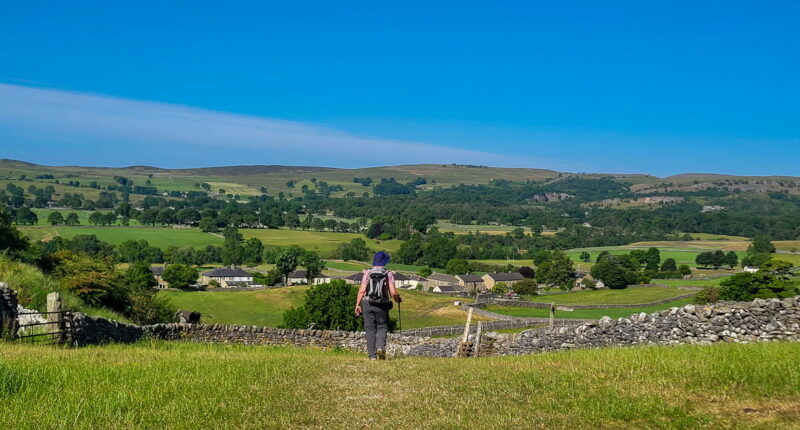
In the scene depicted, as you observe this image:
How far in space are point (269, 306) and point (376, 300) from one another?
7125 cm

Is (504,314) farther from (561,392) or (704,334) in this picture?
(561,392)

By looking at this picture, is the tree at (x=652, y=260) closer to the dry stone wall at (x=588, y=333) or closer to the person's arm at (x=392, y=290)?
the dry stone wall at (x=588, y=333)

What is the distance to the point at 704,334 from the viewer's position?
54.9 feet

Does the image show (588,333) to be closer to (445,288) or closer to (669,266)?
(445,288)

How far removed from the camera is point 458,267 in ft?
493

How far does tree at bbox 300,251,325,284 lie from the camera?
131375mm

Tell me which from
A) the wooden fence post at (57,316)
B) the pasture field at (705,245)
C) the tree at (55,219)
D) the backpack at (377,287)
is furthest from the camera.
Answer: the tree at (55,219)

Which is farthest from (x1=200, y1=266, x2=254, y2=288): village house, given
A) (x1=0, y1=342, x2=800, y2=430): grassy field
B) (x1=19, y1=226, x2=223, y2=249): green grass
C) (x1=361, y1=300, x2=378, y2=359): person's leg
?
(x1=0, y1=342, x2=800, y2=430): grassy field

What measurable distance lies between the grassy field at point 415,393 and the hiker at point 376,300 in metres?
2.38

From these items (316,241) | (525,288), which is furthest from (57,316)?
(316,241)

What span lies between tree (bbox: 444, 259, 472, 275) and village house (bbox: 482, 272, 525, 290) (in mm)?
16845

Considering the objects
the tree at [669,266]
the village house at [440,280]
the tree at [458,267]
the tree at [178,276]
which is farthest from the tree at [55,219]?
the tree at [669,266]

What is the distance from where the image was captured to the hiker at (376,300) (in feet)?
48.9

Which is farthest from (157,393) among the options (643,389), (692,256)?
(692,256)
